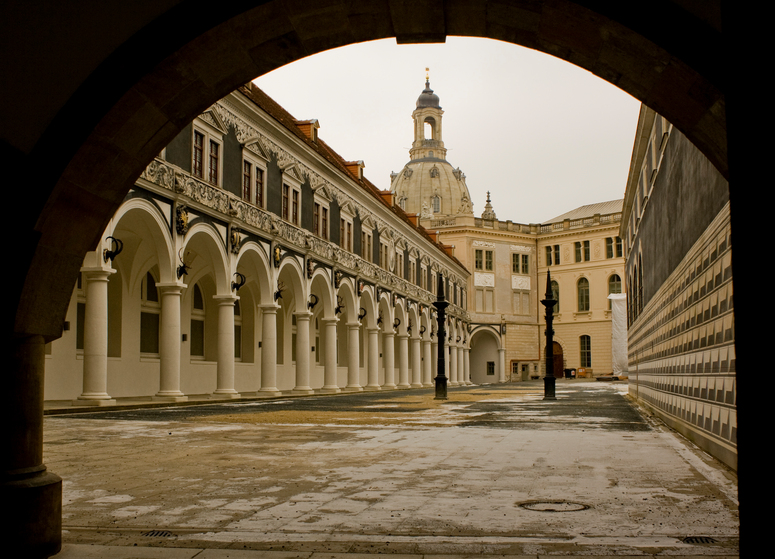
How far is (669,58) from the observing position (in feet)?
13.0

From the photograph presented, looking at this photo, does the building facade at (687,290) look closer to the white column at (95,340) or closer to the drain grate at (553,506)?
the drain grate at (553,506)

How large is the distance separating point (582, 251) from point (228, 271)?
187 feet

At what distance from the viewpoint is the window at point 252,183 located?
27.5 m

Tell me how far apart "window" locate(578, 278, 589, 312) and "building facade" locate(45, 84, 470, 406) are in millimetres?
37231

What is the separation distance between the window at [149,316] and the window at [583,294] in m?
56.8

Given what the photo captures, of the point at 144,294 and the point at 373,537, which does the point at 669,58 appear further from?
the point at 144,294

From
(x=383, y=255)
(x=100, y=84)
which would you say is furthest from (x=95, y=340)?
(x=383, y=255)

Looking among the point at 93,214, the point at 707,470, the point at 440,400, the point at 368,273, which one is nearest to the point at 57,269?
the point at 93,214

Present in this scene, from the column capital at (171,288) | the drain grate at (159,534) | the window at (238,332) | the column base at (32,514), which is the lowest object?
the drain grate at (159,534)

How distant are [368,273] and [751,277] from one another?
39320mm

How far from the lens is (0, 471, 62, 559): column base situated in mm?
4145

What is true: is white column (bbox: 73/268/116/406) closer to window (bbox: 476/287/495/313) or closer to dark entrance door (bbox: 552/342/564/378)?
window (bbox: 476/287/495/313)

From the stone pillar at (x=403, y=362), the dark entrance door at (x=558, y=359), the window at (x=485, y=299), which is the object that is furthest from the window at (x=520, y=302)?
the stone pillar at (x=403, y=362)

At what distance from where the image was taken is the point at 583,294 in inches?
3031
